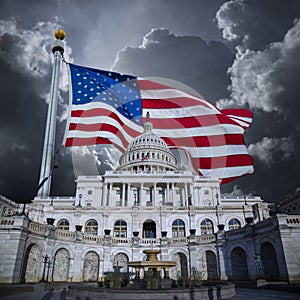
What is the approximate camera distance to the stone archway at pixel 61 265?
26047mm

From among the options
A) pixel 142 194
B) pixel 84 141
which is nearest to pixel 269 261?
pixel 84 141

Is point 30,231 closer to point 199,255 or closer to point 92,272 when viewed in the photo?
point 92,272

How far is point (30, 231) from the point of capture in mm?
21844

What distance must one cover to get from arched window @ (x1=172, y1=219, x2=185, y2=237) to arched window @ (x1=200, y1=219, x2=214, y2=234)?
3.27 m

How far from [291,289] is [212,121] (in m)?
20.1

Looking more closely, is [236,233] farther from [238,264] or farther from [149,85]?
[149,85]

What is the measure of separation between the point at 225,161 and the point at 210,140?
3276 millimetres

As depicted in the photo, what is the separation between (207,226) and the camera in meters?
41.8

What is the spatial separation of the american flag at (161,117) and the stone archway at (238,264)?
855 cm

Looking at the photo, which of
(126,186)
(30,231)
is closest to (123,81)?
(30,231)

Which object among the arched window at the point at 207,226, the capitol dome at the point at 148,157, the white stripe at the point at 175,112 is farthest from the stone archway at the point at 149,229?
the capitol dome at the point at 148,157

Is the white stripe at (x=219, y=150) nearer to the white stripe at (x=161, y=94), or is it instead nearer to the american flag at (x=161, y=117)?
the american flag at (x=161, y=117)

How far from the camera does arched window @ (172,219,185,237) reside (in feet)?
134

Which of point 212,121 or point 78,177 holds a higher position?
point 78,177
